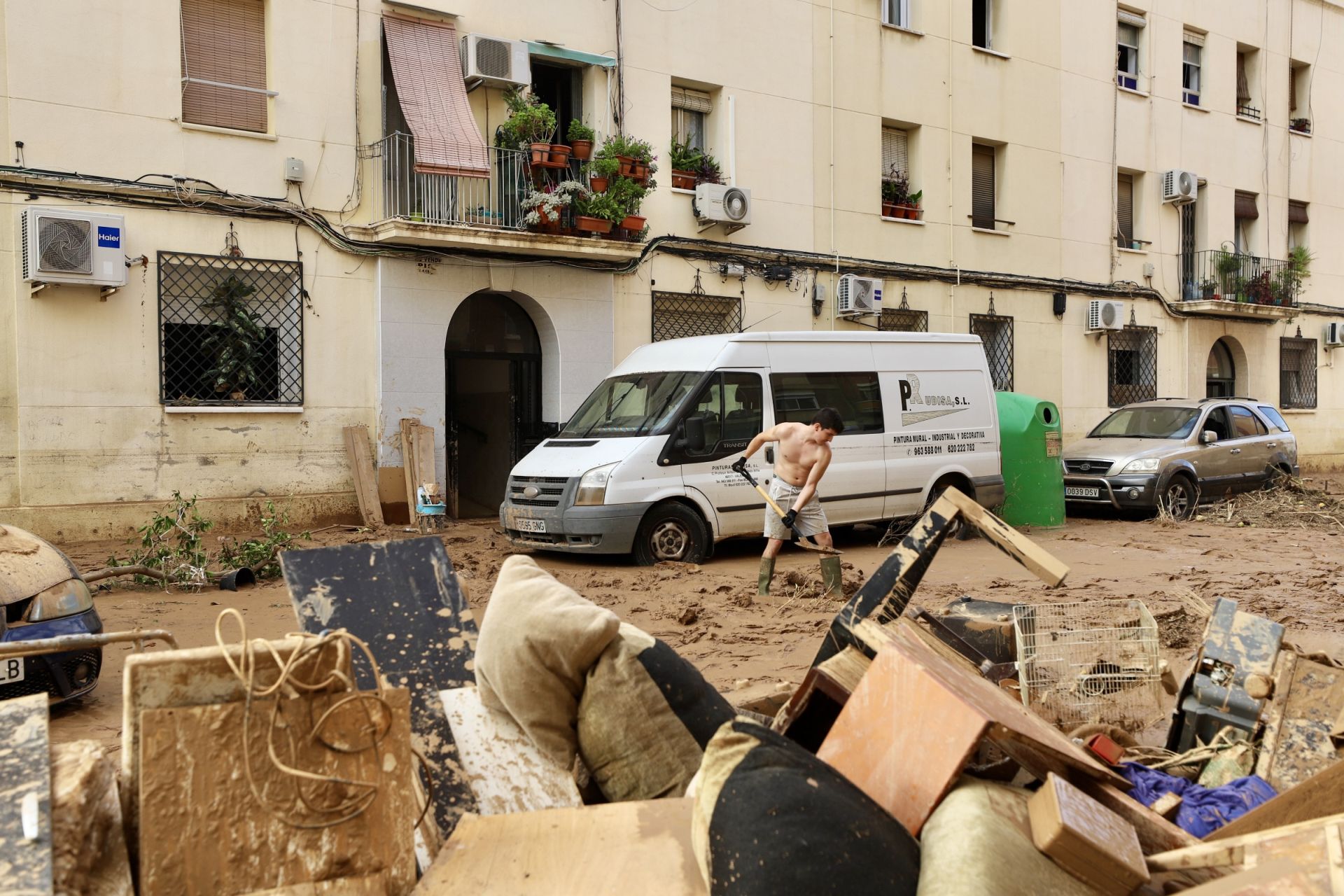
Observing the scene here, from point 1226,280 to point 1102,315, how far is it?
4.22 meters

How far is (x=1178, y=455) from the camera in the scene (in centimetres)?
1470

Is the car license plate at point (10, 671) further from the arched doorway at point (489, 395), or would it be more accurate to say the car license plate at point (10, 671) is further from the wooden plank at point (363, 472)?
the arched doorway at point (489, 395)

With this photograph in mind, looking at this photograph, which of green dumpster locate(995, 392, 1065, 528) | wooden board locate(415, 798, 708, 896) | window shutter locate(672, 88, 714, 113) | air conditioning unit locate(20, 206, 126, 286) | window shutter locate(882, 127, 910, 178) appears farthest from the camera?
window shutter locate(882, 127, 910, 178)

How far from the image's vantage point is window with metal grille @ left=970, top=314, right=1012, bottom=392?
20.0 metres

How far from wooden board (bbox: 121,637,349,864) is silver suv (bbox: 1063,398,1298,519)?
45.7 feet

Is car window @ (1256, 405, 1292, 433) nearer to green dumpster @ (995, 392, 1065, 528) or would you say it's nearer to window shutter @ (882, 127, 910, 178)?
green dumpster @ (995, 392, 1065, 528)

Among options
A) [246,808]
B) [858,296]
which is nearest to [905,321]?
[858,296]

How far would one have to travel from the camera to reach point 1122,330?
71.9ft

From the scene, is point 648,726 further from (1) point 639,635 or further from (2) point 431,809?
(2) point 431,809

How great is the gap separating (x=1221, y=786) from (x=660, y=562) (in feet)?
23.8

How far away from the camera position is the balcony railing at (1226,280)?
23.1 m

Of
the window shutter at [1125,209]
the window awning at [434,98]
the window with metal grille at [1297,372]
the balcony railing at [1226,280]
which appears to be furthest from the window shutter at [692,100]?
the window with metal grille at [1297,372]

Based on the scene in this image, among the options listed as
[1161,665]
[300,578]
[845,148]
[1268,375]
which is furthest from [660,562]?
[1268,375]

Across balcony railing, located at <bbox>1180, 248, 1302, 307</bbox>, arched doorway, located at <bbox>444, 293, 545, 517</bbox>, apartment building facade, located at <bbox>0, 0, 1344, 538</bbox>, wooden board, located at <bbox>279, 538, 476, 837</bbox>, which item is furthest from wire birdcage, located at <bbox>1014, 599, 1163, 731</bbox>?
balcony railing, located at <bbox>1180, 248, 1302, 307</bbox>
